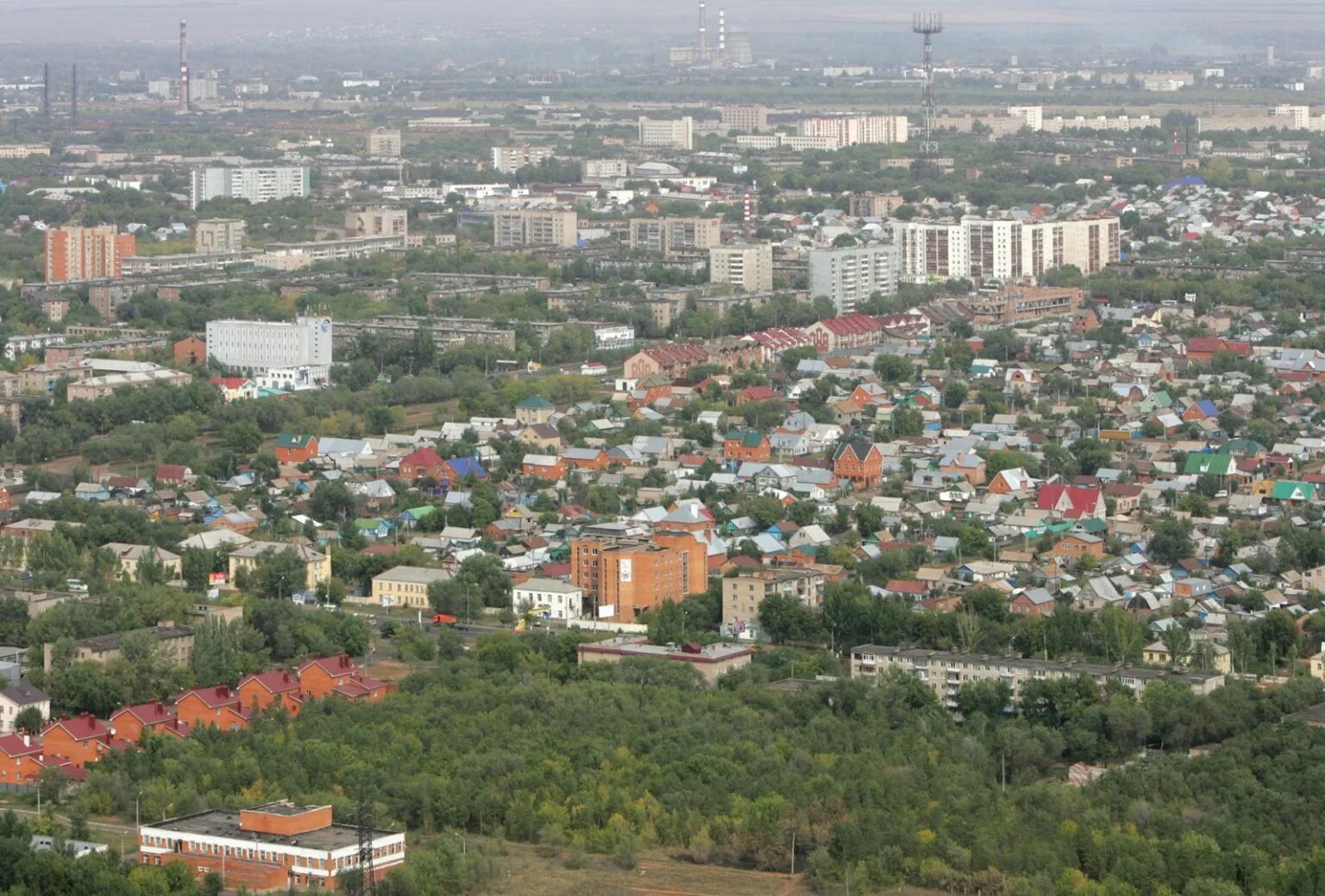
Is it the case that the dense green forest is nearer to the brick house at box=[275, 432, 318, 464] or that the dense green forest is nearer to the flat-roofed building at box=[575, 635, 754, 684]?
the flat-roofed building at box=[575, 635, 754, 684]

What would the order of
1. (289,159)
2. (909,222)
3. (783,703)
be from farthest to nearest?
1. (289,159)
2. (909,222)
3. (783,703)

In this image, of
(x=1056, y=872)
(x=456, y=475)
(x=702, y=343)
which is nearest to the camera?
(x=1056, y=872)

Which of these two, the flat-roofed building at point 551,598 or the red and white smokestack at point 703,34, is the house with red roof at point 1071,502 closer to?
the flat-roofed building at point 551,598

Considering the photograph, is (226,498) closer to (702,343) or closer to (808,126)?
(702,343)

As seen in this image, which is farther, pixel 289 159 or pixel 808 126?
pixel 808 126

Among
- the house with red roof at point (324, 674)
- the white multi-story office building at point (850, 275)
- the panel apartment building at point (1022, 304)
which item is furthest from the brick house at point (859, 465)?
the white multi-story office building at point (850, 275)

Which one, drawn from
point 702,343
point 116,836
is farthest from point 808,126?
point 116,836
